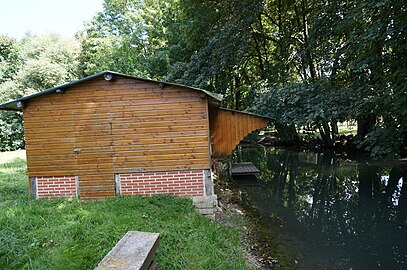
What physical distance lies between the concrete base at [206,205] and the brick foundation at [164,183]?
12 centimetres

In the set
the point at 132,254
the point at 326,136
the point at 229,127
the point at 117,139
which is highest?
the point at 229,127

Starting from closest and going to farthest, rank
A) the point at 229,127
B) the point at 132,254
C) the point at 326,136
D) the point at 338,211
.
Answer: the point at 132,254
the point at 229,127
the point at 338,211
the point at 326,136

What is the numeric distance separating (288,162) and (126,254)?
1408 centimetres

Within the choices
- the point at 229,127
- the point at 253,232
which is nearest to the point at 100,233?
the point at 253,232

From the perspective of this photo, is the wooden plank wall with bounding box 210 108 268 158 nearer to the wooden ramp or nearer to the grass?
the grass

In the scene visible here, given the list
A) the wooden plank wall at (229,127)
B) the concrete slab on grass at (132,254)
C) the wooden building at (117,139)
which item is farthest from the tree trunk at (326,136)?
the concrete slab on grass at (132,254)

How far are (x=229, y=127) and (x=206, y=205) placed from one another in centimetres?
218

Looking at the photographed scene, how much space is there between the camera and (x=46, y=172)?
6.21 m

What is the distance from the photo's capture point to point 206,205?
19.7 feet

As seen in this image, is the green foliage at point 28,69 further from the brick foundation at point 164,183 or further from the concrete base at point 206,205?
the concrete base at point 206,205

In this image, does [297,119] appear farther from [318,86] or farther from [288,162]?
[288,162]

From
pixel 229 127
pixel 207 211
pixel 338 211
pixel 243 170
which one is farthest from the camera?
pixel 243 170

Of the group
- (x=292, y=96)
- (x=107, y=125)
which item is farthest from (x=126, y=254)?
(x=292, y=96)

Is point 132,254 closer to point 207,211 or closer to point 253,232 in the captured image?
point 207,211
